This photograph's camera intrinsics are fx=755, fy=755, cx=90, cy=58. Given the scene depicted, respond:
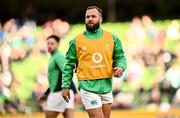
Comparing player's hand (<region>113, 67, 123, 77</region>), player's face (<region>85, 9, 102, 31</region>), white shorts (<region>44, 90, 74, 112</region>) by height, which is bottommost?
white shorts (<region>44, 90, 74, 112</region>)

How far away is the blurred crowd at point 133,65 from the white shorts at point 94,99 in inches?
338

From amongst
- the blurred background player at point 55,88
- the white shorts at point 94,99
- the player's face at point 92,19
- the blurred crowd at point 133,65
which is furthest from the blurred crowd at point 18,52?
the player's face at point 92,19

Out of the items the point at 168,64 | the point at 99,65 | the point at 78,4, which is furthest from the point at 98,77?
the point at 78,4

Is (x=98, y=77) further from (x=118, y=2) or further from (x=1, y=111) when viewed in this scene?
(x=118, y=2)

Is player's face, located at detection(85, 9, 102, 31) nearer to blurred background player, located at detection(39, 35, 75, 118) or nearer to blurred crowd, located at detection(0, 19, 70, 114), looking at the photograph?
blurred background player, located at detection(39, 35, 75, 118)

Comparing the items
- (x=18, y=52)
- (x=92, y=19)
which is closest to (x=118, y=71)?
(x=92, y=19)

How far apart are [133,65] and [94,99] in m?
9.10

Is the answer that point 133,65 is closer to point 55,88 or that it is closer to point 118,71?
point 55,88

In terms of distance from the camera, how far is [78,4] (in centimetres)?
2441

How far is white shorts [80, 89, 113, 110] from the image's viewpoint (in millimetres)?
9289

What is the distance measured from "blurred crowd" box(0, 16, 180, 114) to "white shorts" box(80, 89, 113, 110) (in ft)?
28.2

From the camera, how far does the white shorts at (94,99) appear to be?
929cm

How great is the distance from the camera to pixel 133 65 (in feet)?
60.2

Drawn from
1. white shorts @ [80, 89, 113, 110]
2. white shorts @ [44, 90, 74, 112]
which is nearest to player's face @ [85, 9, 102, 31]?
white shorts @ [80, 89, 113, 110]
